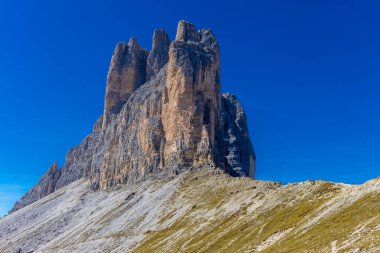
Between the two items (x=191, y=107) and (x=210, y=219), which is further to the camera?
(x=191, y=107)

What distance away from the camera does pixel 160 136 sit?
189875 millimetres

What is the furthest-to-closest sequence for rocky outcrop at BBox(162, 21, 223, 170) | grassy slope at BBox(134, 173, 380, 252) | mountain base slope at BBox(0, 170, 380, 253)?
1. rocky outcrop at BBox(162, 21, 223, 170)
2. mountain base slope at BBox(0, 170, 380, 253)
3. grassy slope at BBox(134, 173, 380, 252)

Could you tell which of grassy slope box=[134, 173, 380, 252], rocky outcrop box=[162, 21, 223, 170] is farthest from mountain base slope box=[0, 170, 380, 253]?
rocky outcrop box=[162, 21, 223, 170]

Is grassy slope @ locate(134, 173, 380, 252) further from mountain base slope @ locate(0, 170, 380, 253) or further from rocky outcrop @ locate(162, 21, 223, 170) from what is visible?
rocky outcrop @ locate(162, 21, 223, 170)

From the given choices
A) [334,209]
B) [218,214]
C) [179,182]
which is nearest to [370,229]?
[334,209]

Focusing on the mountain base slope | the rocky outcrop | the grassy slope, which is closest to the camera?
the grassy slope

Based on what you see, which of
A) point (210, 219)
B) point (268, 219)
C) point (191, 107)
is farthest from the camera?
point (191, 107)

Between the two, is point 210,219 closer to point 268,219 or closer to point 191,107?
point 268,219

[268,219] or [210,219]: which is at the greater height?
[210,219]

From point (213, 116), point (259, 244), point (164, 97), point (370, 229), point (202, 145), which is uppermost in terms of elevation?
point (164, 97)

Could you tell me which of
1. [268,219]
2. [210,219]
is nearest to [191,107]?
[210,219]

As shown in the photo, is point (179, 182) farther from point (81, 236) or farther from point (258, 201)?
point (258, 201)

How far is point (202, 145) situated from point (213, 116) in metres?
22.6

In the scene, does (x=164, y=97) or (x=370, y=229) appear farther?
(x=164, y=97)
